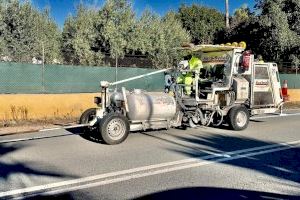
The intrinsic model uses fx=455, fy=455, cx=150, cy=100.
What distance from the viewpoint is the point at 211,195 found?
600cm

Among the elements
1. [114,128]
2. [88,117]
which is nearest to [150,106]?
[114,128]

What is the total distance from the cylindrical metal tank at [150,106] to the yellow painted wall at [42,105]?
194 inches

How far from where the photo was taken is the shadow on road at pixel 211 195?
588cm

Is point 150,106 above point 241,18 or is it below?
below

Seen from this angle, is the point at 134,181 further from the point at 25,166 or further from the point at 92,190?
the point at 25,166

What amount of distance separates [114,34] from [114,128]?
15.1m

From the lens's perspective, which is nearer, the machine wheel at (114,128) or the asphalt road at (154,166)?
the asphalt road at (154,166)

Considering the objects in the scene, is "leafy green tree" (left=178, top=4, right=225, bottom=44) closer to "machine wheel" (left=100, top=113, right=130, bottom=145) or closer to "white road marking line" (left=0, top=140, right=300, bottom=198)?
"machine wheel" (left=100, top=113, right=130, bottom=145)

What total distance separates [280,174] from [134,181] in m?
2.34

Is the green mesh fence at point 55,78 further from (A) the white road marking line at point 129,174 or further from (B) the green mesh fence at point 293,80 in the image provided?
(B) the green mesh fence at point 293,80

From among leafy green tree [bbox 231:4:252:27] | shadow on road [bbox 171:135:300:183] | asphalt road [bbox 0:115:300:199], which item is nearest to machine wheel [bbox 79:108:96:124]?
asphalt road [bbox 0:115:300:199]

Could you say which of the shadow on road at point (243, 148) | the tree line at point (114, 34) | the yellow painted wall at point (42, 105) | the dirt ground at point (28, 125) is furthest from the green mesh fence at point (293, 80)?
the shadow on road at point (243, 148)

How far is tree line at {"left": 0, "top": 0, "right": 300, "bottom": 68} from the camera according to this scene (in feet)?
64.9

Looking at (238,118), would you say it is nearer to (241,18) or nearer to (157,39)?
(157,39)
